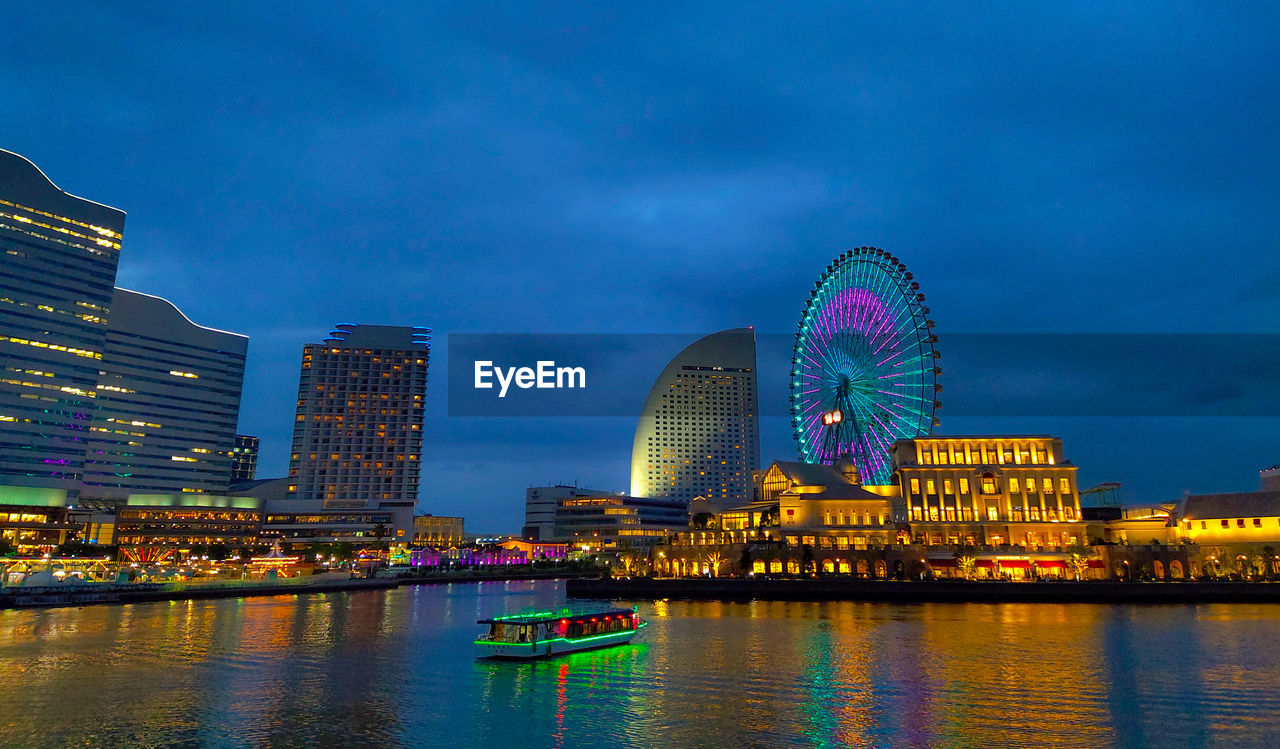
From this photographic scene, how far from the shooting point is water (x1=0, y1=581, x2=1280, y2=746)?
1148 inches

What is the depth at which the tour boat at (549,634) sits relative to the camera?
4756cm

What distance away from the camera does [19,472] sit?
152125 millimetres

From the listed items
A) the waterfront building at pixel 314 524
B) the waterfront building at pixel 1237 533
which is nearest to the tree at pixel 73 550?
the waterfront building at pixel 314 524

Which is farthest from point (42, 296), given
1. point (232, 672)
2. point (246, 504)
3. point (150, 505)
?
point (232, 672)

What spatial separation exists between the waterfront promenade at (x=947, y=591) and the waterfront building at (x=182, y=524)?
11143 cm

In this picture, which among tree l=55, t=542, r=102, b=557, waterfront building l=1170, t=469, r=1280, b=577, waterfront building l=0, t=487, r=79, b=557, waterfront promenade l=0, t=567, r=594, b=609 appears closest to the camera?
waterfront promenade l=0, t=567, r=594, b=609

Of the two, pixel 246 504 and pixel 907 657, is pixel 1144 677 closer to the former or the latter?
pixel 907 657

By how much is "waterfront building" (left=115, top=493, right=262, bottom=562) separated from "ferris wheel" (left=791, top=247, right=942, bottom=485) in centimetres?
13320

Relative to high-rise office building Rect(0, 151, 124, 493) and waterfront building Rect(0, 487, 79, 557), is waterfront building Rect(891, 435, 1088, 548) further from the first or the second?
high-rise office building Rect(0, 151, 124, 493)

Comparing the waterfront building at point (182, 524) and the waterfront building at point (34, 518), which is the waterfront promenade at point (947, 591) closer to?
the waterfront building at point (34, 518)

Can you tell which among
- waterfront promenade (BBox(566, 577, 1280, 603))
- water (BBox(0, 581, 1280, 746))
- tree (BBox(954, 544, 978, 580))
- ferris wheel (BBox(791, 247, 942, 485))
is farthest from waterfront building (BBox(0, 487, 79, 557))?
tree (BBox(954, 544, 978, 580))

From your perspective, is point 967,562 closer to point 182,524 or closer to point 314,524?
point 314,524

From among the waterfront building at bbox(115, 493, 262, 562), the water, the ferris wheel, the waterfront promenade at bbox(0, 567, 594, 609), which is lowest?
the waterfront promenade at bbox(0, 567, 594, 609)

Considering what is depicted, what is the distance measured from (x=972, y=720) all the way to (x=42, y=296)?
193m
